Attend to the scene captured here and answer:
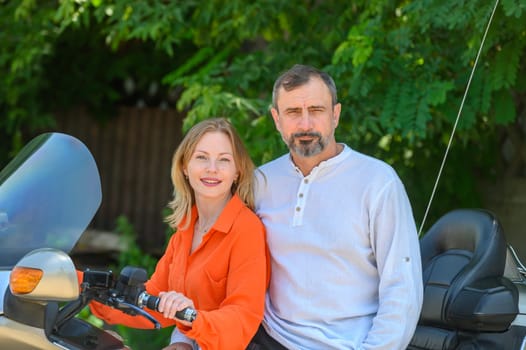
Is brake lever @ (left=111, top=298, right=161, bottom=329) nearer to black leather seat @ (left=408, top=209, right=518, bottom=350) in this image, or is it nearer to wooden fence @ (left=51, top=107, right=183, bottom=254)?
black leather seat @ (left=408, top=209, right=518, bottom=350)

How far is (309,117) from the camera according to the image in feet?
10.1

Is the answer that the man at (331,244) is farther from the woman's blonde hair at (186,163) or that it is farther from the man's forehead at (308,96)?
the woman's blonde hair at (186,163)

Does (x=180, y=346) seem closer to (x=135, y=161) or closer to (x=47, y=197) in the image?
(x=47, y=197)

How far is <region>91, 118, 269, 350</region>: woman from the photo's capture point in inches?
113

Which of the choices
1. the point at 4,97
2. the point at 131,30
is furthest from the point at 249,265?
the point at 4,97

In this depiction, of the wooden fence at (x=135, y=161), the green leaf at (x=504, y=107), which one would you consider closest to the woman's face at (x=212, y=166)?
the green leaf at (x=504, y=107)

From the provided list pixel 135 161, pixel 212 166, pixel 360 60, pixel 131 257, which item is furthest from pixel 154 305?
pixel 135 161

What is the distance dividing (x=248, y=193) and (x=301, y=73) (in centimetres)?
46

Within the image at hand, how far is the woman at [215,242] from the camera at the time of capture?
287cm

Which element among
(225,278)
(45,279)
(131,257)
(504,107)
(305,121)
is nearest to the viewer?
(45,279)

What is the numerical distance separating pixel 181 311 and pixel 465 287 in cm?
103

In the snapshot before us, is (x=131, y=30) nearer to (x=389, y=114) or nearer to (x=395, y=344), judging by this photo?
(x=389, y=114)

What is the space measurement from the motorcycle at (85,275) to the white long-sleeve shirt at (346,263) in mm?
228

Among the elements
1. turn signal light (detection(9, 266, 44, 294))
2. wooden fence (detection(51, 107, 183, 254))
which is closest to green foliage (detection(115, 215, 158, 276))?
wooden fence (detection(51, 107, 183, 254))
